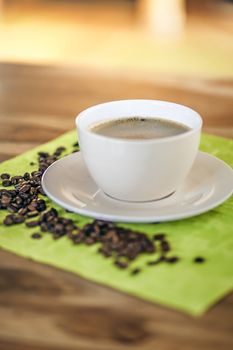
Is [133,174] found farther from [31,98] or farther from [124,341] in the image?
[31,98]

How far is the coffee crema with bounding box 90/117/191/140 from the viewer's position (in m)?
0.92

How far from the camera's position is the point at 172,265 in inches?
29.5

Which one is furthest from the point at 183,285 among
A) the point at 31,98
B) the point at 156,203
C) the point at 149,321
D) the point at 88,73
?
the point at 88,73

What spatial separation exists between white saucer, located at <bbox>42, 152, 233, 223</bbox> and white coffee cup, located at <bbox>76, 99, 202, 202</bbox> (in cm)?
2

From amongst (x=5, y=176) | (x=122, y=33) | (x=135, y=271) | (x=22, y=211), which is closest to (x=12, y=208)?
(x=22, y=211)

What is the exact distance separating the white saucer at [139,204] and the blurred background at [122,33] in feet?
6.24

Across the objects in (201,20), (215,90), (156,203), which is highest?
(156,203)

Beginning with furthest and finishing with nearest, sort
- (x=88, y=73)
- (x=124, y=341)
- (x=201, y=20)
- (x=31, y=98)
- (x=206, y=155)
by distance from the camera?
1. (x=201, y=20)
2. (x=88, y=73)
3. (x=31, y=98)
4. (x=206, y=155)
5. (x=124, y=341)

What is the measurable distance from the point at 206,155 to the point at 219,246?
0.26 metres

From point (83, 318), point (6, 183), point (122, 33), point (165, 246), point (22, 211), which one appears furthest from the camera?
point (122, 33)

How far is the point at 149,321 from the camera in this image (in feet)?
2.16

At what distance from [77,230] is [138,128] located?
19cm

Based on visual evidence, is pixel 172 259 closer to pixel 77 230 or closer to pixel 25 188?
pixel 77 230

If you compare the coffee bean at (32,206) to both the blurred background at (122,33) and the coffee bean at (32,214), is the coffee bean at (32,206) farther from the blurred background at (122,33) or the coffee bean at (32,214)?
the blurred background at (122,33)
